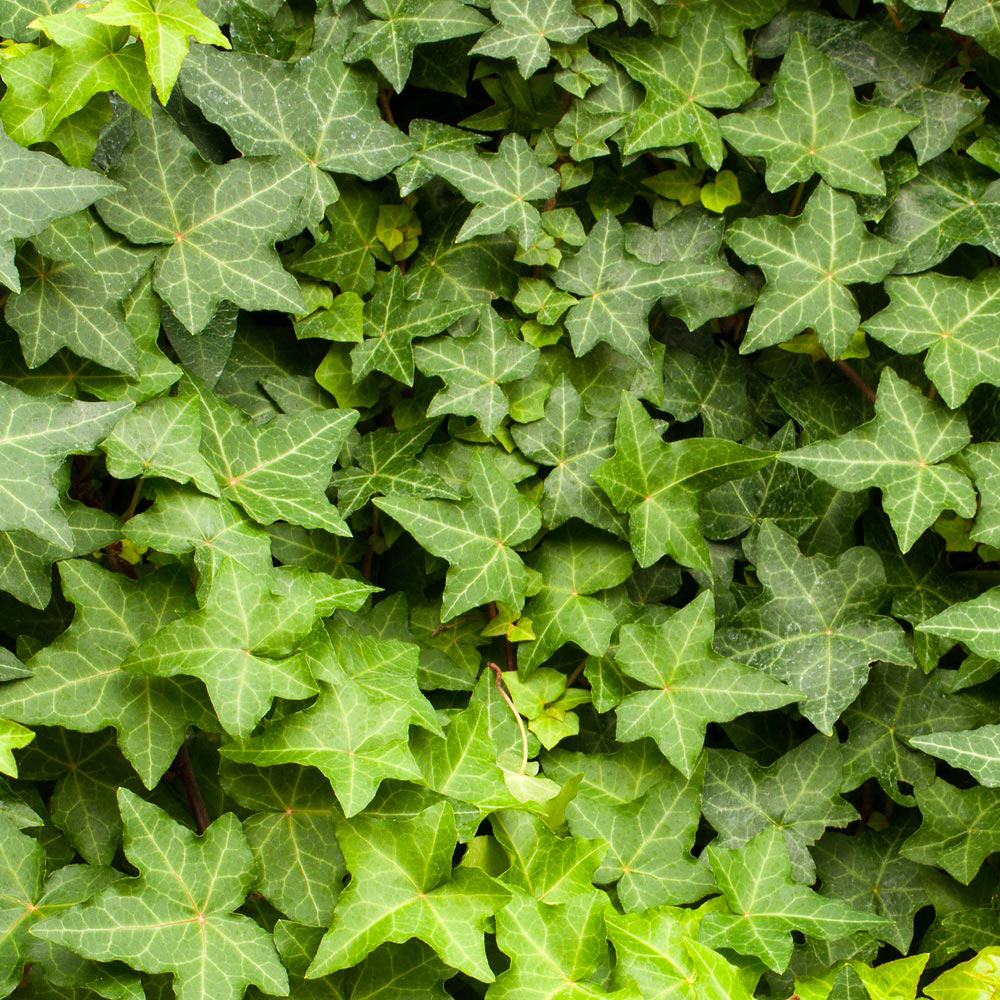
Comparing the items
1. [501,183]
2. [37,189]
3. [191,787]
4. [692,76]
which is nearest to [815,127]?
[692,76]

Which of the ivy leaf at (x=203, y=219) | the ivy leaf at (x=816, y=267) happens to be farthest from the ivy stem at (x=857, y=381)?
the ivy leaf at (x=203, y=219)

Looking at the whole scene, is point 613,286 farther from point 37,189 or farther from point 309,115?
point 37,189

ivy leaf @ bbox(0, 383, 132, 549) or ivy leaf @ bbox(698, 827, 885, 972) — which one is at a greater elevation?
ivy leaf @ bbox(0, 383, 132, 549)

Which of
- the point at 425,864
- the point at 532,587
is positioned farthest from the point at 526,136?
the point at 425,864

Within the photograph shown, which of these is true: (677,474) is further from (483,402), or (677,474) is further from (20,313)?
(20,313)

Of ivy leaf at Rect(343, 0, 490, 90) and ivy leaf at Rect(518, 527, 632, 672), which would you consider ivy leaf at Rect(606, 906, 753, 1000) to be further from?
ivy leaf at Rect(343, 0, 490, 90)

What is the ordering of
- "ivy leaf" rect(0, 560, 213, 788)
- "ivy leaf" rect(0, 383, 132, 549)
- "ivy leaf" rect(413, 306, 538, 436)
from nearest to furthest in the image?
1. "ivy leaf" rect(0, 383, 132, 549)
2. "ivy leaf" rect(0, 560, 213, 788)
3. "ivy leaf" rect(413, 306, 538, 436)

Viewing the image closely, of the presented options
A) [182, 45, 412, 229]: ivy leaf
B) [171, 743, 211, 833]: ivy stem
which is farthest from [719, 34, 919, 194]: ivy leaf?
[171, 743, 211, 833]: ivy stem
